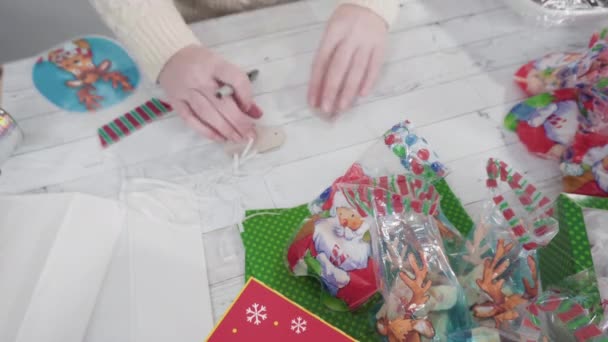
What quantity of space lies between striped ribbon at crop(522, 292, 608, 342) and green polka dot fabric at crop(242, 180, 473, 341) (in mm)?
171

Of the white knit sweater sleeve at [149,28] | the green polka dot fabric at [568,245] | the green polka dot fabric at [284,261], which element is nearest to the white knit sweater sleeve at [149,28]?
the white knit sweater sleeve at [149,28]

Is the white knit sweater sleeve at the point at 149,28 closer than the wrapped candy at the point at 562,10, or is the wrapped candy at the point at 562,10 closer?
the white knit sweater sleeve at the point at 149,28

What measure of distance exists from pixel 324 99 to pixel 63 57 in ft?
1.45

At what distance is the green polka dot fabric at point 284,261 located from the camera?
54 centimetres

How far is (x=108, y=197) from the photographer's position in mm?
633

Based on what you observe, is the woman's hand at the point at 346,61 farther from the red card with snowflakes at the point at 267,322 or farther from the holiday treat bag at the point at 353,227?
the red card with snowflakes at the point at 267,322

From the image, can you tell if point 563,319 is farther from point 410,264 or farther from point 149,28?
point 149,28

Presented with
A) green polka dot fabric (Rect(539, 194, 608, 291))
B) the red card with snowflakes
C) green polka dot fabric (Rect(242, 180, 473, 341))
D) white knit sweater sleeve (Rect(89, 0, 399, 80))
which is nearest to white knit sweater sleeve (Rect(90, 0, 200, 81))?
white knit sweater sleeve (Rect(89, 0, 399, 80))

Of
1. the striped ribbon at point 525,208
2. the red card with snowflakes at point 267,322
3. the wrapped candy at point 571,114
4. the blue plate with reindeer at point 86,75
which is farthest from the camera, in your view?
the blue plate with reindeer at point 86,75

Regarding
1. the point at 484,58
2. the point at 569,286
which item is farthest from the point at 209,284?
the point at 484,58

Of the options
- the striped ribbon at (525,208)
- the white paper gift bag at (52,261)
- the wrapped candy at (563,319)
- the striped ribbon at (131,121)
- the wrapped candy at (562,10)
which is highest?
the wrapped candy at (562,10)

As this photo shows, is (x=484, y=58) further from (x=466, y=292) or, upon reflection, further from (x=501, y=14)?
(x=466, y=292)

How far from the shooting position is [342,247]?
507 mm

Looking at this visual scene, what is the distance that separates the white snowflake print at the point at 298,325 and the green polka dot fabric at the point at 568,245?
0.31 meters
